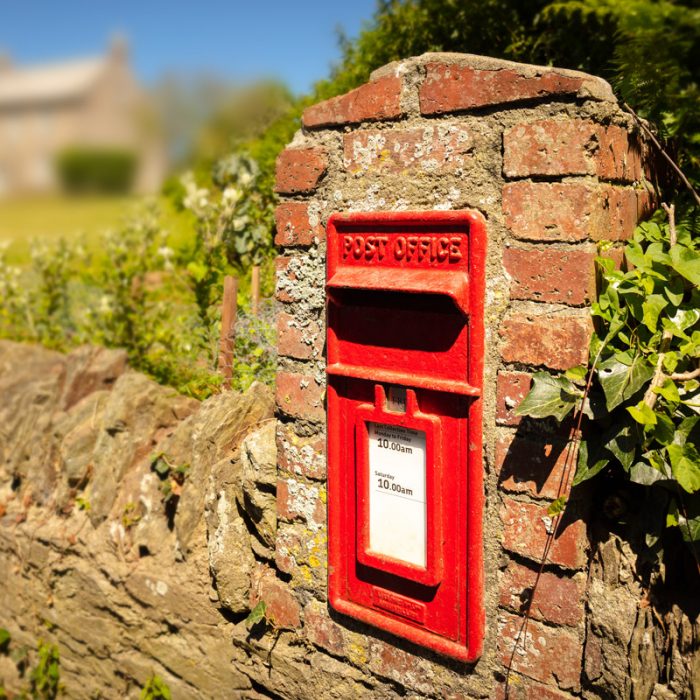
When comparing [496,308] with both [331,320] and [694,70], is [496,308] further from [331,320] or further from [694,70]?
[694,70]

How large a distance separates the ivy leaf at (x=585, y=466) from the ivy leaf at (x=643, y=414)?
0.44ft

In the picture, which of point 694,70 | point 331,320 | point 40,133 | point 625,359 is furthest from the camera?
point 40,133

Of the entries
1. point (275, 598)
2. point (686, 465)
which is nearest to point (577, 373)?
point (686, 465)

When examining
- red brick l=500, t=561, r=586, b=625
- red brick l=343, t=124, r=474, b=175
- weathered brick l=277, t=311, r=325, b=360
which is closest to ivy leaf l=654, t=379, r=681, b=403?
red brick l=500, t=561, r=586, b=625

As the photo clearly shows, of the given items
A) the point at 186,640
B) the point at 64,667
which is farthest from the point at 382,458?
the point at 64,667

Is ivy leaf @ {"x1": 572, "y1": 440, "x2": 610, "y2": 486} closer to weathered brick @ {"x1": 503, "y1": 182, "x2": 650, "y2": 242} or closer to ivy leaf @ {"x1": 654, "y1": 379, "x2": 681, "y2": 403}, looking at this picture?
ivy leaf @ {"x1": 654, "y1": 379, "x2": 681, "y2": 403}

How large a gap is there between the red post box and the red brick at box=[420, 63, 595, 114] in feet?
0.91

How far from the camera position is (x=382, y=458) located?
1.95m

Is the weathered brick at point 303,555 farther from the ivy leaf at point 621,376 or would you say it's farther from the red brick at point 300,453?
the ivy leaf at point 621,376

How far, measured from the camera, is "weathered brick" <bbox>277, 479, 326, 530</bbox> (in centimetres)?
215

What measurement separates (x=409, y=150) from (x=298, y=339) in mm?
637

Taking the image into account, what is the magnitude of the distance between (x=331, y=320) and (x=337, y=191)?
0.36m

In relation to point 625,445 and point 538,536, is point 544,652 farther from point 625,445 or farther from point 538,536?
point 625,445

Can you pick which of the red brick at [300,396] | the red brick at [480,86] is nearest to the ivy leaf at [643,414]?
the red brick at [480,86]
